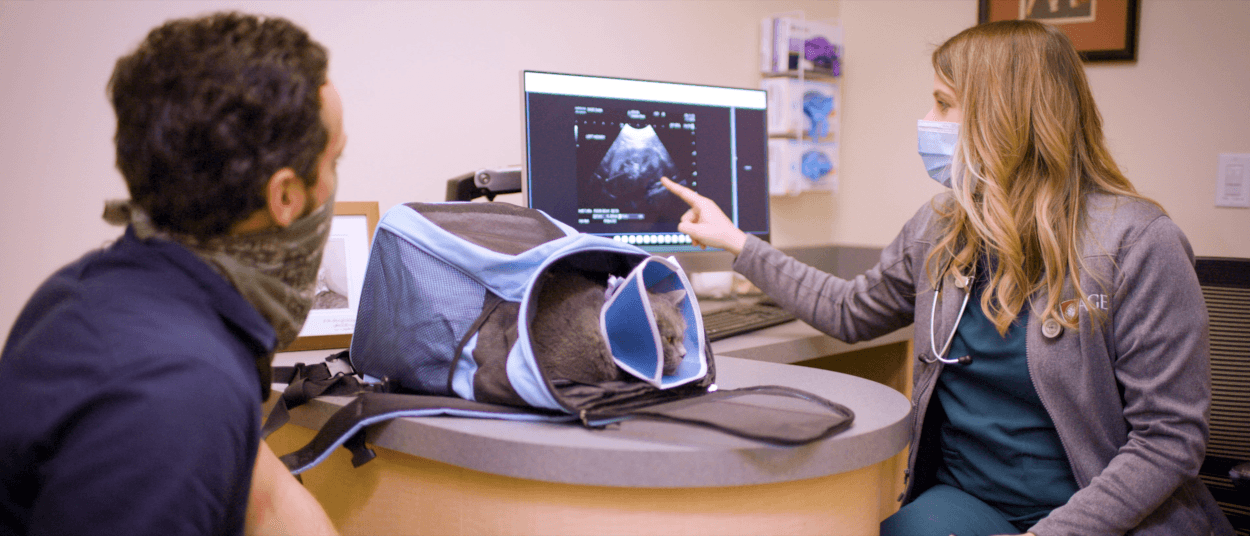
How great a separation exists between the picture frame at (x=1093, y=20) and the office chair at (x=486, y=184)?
154 cm

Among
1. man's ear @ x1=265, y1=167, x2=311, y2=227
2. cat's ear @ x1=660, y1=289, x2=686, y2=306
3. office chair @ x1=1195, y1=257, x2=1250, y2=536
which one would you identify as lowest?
office chair @ x1=1195, y1=257, x2=1250, y2=536

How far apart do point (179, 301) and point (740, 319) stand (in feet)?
3.50

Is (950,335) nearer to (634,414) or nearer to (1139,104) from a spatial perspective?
(634,414)

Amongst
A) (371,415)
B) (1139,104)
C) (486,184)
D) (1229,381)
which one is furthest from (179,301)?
(1139,104)

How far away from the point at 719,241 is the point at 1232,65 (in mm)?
1503

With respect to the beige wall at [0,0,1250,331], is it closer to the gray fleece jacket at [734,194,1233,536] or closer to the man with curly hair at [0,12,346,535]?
the man with curly hair at [0,12,346,535]

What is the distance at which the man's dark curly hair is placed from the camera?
2.03 ft

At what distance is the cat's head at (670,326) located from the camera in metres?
0.97

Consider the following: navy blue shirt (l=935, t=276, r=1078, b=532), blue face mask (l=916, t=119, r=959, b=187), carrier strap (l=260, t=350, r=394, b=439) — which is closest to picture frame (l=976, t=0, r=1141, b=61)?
blue face mask (l=916, t=119, r=959, b=187)

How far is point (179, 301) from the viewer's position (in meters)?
0.62

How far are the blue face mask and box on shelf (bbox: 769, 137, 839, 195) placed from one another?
1.03 m

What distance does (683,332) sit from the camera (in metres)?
1.00

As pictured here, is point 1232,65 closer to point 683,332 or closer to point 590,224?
point 590,224

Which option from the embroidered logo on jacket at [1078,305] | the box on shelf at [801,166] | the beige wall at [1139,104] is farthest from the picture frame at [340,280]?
the beige wall at [1139,104]
